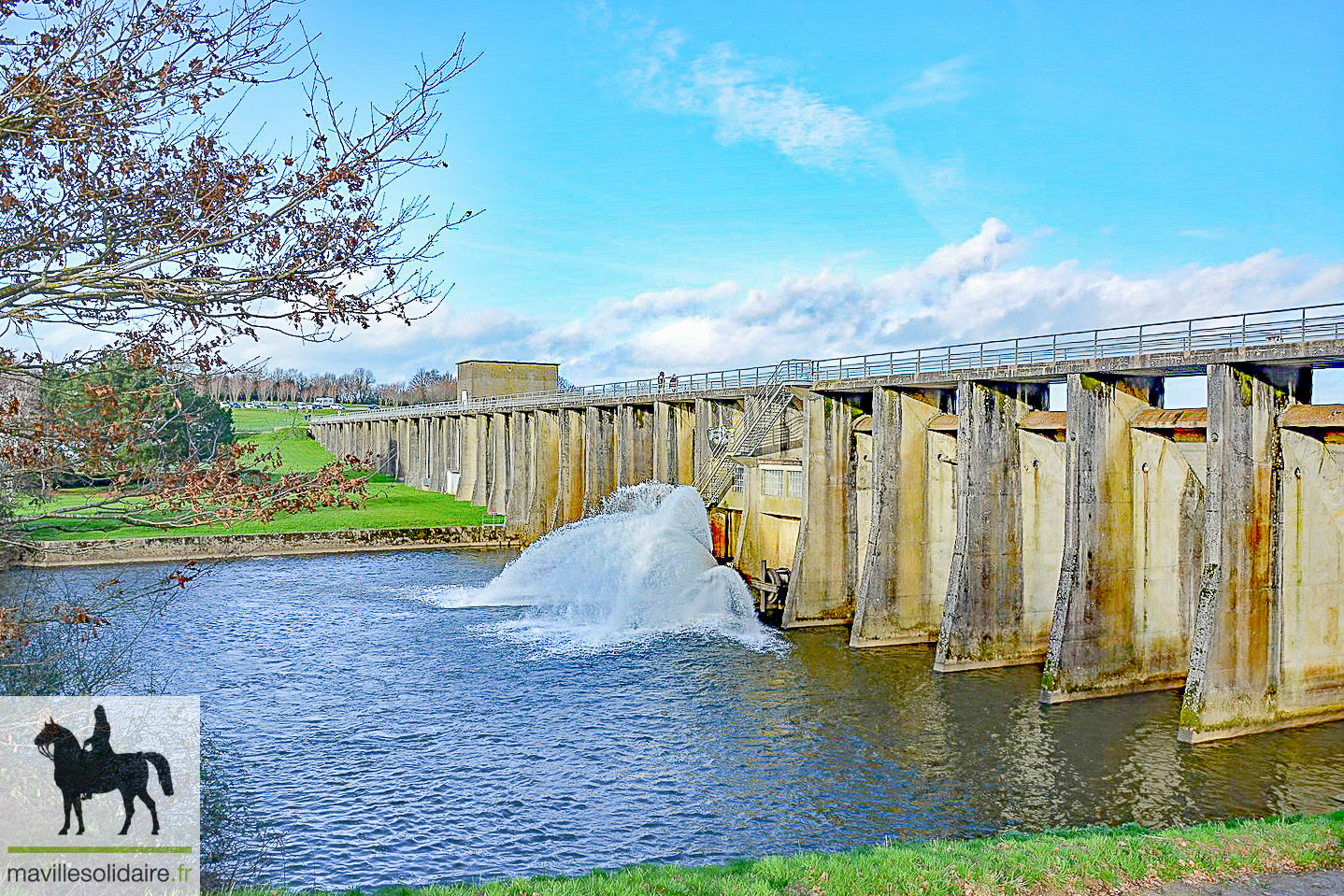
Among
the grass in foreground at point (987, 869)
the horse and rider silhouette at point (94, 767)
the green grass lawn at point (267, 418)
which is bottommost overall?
the grass in foreground at point (987, 869)

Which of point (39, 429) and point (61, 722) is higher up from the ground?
point (39, 429)

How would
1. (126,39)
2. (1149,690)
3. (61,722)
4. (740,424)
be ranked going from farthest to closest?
(740,424), (1149,690), (61,722), (126,39)

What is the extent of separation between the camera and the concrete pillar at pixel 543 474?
2402 inches

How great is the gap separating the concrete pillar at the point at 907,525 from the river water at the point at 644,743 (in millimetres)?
1148

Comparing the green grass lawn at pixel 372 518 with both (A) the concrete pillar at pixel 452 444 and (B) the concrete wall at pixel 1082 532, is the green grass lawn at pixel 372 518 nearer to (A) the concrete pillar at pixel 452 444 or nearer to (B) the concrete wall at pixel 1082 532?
(A) the concrete pillar at pixel 452 444

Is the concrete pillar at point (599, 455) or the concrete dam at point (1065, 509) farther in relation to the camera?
the concrete pillar at point (599, 455)

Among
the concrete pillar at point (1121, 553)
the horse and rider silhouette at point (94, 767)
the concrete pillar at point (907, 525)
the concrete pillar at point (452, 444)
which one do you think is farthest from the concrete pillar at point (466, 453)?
the horse and rider silhouette at point (94, 767)

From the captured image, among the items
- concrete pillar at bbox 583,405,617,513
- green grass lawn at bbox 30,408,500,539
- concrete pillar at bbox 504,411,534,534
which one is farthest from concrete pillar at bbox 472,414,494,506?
concrete pillar at bbox 583,405,617,513

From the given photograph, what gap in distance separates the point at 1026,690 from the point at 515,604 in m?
20.8

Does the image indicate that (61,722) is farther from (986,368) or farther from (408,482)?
(408,482)

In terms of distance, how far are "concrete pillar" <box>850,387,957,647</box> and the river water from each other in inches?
45.2

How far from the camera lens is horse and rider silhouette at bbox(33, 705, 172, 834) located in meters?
10.7

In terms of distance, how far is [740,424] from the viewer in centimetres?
4328

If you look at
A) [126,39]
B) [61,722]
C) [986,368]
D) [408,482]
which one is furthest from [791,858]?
[408,482]
